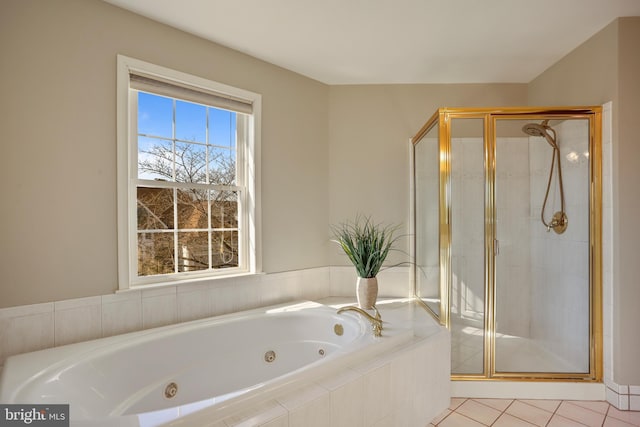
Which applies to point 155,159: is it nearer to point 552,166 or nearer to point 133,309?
point 133,309

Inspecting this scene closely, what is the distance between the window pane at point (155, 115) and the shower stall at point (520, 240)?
5.96 feet

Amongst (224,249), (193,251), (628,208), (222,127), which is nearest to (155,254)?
(193,251)

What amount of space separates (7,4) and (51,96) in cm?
43

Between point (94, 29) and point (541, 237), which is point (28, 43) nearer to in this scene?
point (94, 29)

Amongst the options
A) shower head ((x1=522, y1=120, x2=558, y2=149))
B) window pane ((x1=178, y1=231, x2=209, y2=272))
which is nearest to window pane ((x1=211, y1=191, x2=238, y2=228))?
window pane ((x1=178, y1=231, x2=209, y2=272))

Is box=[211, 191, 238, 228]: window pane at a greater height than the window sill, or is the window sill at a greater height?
box=[211, 191, 238, 228]: window pane

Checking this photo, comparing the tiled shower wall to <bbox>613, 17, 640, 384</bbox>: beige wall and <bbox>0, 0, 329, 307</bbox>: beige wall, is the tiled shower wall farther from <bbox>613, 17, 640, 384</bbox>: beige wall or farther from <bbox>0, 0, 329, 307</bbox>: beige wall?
<bbox>0, 0, 329, 307</bbox>: beige wall

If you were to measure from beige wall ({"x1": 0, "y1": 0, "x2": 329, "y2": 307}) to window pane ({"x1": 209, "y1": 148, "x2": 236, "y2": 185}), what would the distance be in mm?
535

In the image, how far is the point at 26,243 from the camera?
170 centimetres

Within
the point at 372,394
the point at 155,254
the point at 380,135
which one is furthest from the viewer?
the point at 380,135

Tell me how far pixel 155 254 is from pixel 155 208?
11.7 inches

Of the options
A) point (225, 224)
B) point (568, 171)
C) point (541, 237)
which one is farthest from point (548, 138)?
point (225, 224)

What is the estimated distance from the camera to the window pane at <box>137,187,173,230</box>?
218 centimetres

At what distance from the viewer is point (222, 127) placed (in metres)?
2.56
